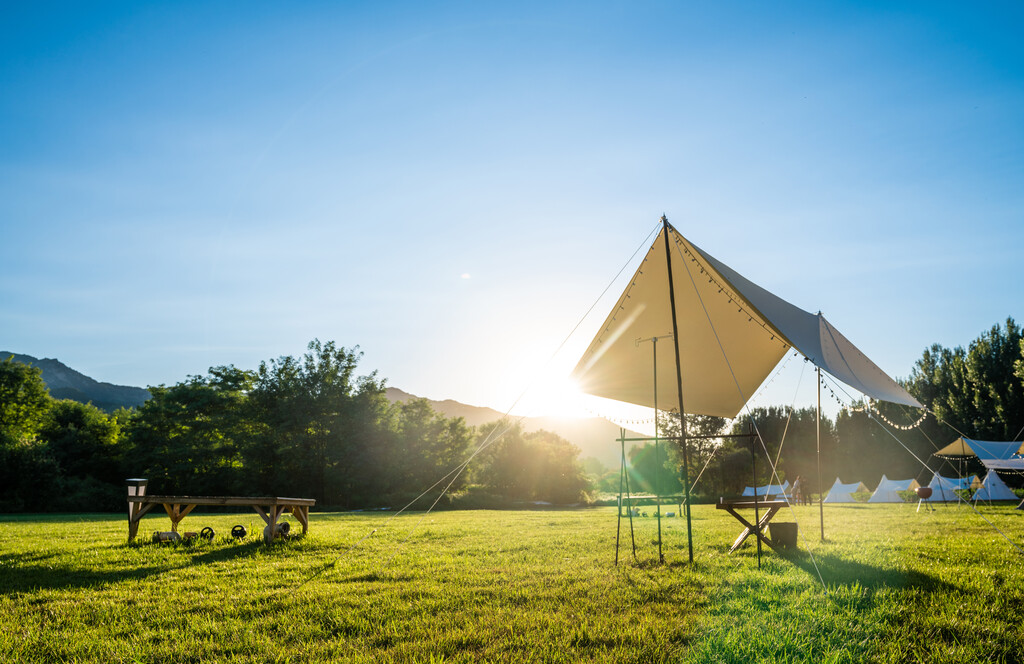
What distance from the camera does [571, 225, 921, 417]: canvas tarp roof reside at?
6746 mm

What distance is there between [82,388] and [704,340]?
137511 mm

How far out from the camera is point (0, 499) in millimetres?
23594

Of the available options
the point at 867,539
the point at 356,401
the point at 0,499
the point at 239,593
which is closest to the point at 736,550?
the point at 867,539

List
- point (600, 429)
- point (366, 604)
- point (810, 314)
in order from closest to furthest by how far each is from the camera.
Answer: point (366, 604) < point (810, 314) < point (600, 429)

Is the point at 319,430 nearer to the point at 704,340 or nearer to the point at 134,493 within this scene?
the point at 134,493

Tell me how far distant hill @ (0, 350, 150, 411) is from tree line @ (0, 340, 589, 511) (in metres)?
71.6

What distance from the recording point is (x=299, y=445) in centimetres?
2927

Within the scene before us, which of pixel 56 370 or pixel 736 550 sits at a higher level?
pixel 56 370

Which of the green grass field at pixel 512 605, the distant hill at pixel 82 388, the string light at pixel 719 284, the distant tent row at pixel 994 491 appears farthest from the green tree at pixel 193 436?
the distant hill at pixel 82 388

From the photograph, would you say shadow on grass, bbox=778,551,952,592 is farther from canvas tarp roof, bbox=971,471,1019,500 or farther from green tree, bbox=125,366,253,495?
green tree, bbox=125,366,253,495

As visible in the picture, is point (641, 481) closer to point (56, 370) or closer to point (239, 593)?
point (239, 593)

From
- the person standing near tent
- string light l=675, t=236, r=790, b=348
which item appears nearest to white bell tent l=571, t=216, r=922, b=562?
string light l=675, t=236, r=790, b=348

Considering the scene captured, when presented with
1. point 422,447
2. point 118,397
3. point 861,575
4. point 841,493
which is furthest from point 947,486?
point 118,397

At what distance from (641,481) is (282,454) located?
24.0 m
